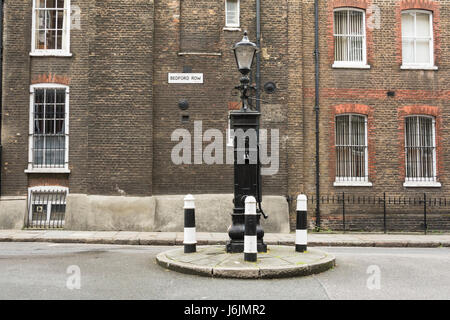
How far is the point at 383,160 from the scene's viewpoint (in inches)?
599

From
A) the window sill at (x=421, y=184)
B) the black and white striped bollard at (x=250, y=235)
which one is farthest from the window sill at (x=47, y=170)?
the window sill at (x=421, y=184)

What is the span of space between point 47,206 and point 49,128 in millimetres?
2469

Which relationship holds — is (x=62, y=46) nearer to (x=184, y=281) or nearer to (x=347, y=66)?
(x=347, y=66)

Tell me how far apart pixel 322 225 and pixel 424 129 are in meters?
4.86

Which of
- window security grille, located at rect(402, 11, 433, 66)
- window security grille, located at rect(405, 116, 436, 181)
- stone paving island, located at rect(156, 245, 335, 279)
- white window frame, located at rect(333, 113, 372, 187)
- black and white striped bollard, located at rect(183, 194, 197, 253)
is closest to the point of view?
stone paving island, located at rect(156, 245, 335, 279)

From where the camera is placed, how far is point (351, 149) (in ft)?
50.3

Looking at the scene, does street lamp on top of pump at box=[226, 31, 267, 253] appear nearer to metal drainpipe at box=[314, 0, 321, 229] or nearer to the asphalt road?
the asphalt road

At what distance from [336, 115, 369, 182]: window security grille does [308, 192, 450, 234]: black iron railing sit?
2.34ft

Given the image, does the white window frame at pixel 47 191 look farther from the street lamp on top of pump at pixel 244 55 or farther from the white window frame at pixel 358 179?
the white window frame at pixel 358 179

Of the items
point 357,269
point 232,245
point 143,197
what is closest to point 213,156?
point 143,197

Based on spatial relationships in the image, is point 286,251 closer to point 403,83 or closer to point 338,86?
point 338,86

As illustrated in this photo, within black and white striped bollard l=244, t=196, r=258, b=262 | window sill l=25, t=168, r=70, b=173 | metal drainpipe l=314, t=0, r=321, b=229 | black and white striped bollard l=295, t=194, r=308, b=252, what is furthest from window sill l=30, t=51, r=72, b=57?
black and white striped bollard l=244, t=196, r=258, b=262

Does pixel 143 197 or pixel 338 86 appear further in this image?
pixel 338 86

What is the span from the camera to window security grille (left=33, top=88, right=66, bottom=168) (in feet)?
47.8
